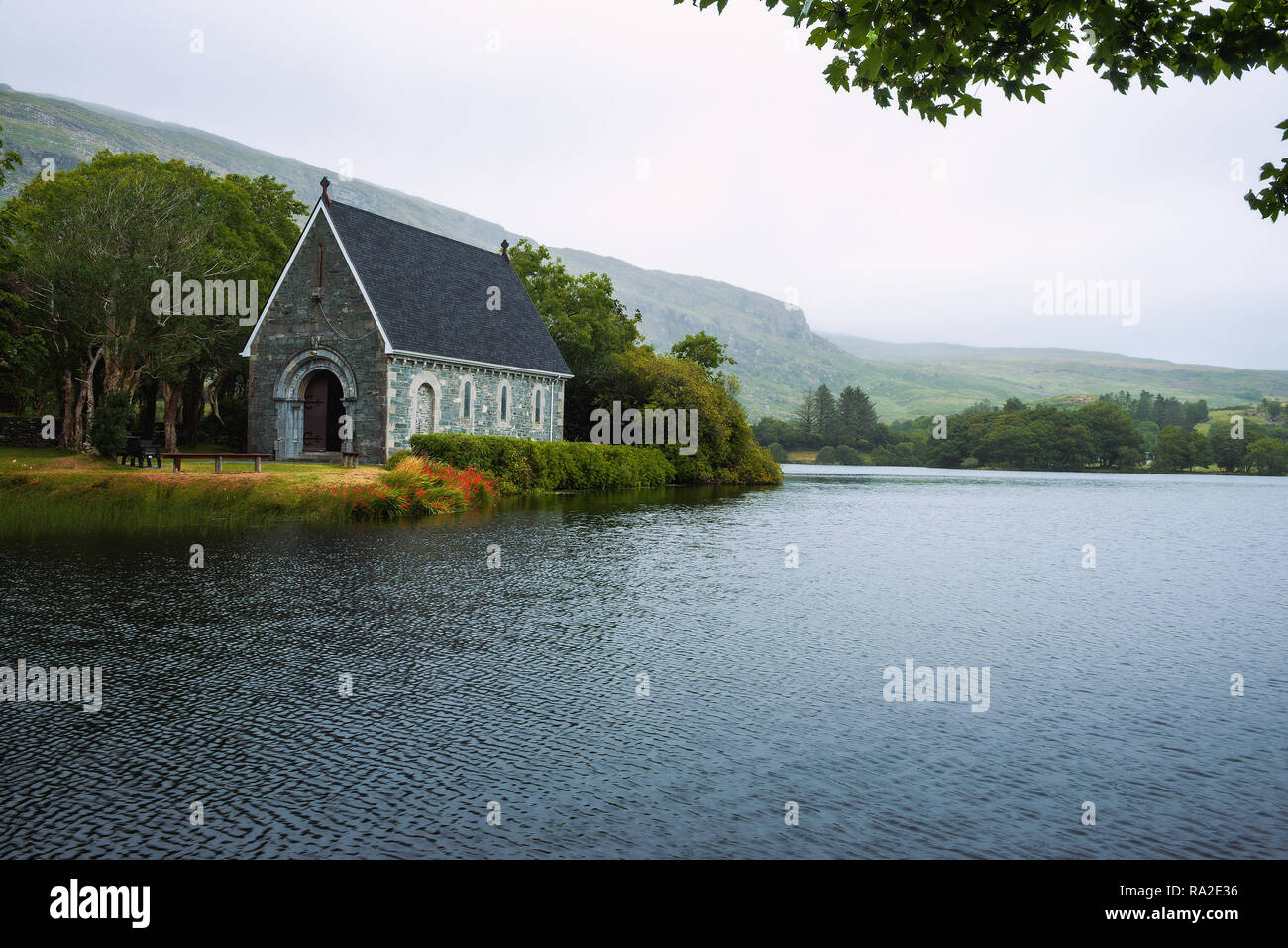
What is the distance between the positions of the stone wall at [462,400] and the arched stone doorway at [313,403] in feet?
6.27

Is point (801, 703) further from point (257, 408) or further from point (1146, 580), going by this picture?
point (257, 408)

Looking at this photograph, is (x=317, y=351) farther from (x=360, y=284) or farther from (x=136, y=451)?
(x=136, y=451)

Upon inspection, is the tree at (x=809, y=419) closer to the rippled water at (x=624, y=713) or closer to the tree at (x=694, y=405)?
the tree at (x=694, y=405)

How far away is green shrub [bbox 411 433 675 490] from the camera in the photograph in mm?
31812

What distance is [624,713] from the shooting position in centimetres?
668

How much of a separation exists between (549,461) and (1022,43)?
29107 mm

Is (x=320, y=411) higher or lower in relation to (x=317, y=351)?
lower

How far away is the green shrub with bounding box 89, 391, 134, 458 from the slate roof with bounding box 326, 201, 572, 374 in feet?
33.5

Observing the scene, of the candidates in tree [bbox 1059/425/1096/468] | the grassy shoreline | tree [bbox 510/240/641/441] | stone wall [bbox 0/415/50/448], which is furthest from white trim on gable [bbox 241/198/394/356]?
tree [bbox 1059/425/1096/468]

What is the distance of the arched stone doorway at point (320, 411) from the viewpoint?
37156 mm

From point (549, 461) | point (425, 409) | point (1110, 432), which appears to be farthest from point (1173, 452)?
point (425, 409)

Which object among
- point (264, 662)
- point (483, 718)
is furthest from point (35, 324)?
point (483, 718)
